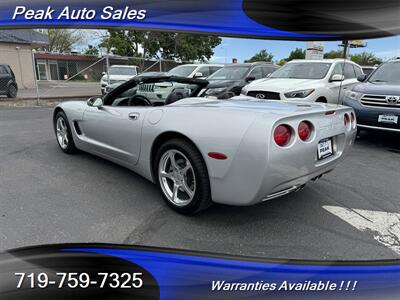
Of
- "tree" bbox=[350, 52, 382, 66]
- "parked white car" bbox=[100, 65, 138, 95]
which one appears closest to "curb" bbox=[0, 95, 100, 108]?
"parked white car" bbox=[100, 65, 138, 95]

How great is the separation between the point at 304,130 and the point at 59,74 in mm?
23032

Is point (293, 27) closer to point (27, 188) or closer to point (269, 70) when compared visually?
point (27, 188)

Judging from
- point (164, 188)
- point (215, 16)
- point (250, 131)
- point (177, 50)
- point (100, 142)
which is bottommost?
point (164, 188)

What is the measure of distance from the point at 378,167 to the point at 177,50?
Result: 375 centimetres

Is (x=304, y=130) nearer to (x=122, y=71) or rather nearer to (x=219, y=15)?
(x=219, y=15)

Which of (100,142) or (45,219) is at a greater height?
(100,142)

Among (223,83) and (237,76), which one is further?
(237,76)

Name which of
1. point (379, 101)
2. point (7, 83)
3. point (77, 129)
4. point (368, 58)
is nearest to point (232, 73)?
Answer: point (368, 58)

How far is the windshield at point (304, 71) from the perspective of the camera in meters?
7.54

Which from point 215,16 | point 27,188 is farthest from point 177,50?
point 27,188

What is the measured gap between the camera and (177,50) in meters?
2.41

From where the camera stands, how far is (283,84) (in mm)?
7039

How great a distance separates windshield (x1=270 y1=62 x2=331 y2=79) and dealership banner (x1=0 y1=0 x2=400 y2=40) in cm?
593

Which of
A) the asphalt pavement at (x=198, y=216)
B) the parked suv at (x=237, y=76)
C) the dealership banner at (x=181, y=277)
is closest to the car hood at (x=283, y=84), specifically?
the parked suv at (x=237, y=76)
